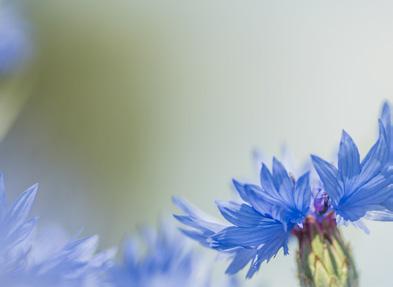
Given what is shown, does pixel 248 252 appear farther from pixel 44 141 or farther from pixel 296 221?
pixel 44 141

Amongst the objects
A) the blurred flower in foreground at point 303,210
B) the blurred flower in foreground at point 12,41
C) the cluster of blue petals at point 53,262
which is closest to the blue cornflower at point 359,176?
the blurred flower in foreground at point 303,210

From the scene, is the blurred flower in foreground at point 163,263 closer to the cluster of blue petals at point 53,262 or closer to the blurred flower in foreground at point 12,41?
the cluster of blue petals at point 53,262

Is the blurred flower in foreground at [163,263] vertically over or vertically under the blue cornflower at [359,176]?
over

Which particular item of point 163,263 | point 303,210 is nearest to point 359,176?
point 303,210

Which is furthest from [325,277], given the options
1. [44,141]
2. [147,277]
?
[44,141]

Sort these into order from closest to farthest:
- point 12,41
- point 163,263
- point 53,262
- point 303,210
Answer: point 53,262 < point 303,210 < point 163,263 < point 12,41

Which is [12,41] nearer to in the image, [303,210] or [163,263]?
[163,263]
